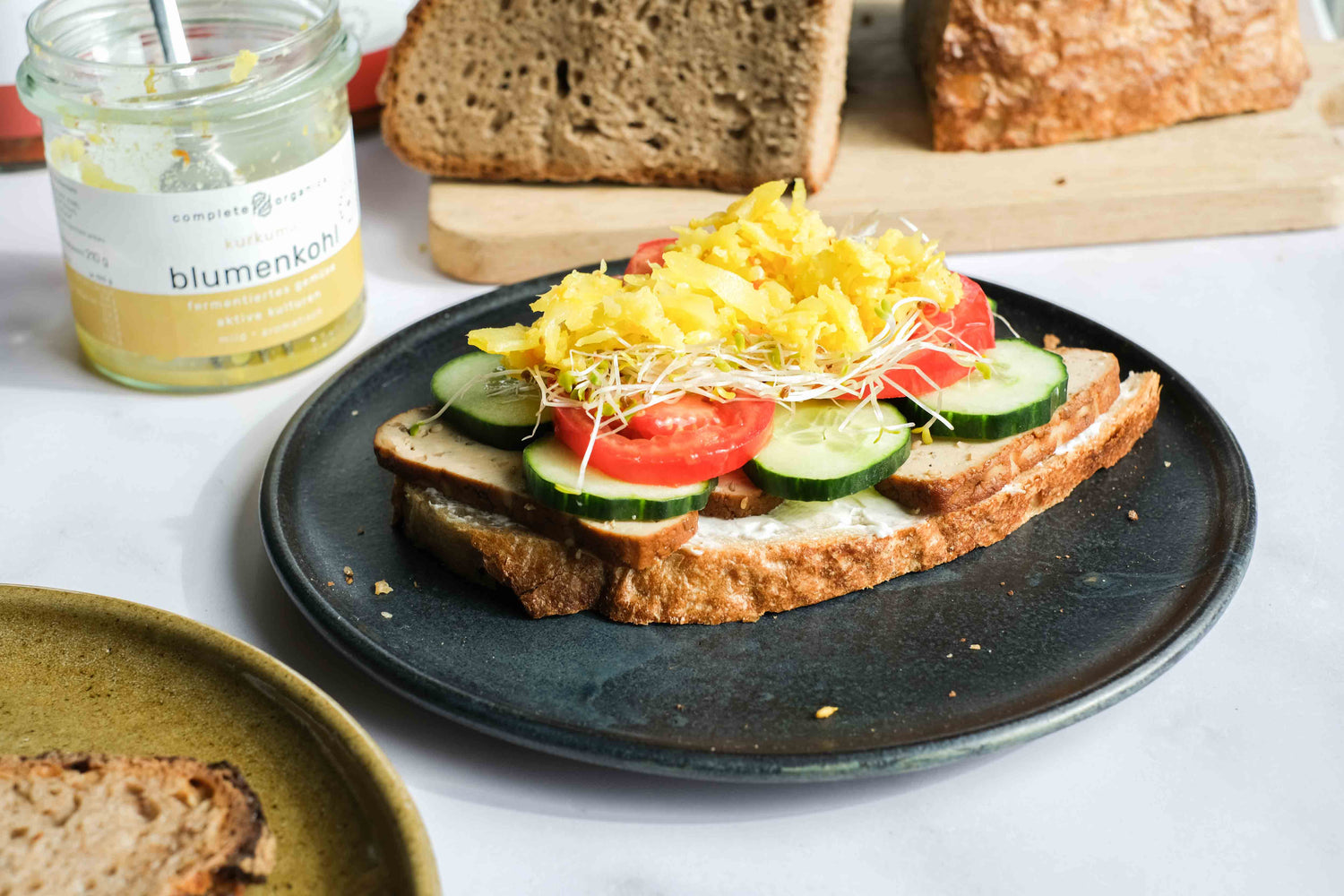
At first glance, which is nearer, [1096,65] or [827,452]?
[827,452]

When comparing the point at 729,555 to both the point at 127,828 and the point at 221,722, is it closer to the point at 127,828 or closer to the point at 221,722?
the point at 221,722

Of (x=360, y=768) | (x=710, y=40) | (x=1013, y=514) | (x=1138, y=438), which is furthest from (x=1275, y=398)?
(x=360, y=768)

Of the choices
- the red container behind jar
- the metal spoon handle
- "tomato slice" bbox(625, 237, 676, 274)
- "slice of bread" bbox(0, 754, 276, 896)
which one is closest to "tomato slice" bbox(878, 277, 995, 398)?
"tomato slice" bbox(625, 237, 676, 274)

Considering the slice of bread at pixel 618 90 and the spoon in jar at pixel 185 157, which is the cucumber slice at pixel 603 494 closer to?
the spoon in jar at pixel 185 157

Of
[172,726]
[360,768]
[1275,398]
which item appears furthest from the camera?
[1275,398]

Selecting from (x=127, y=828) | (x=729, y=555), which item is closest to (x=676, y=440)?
(x=729, y=555)

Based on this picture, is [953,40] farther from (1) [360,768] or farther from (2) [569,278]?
(1) [360,768]
